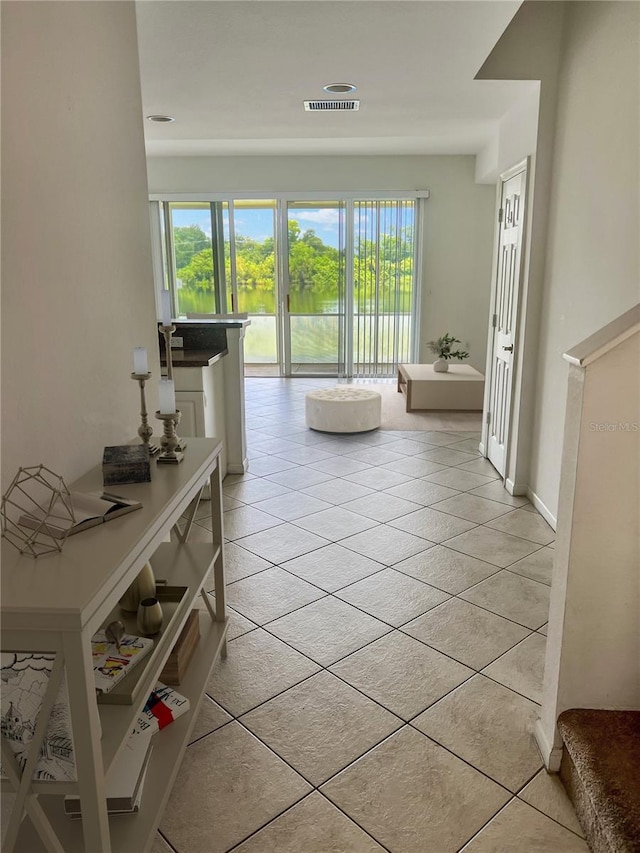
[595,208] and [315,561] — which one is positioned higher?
[595,208]

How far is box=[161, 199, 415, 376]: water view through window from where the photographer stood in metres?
7.69

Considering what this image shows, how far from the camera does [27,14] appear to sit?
1565 mm

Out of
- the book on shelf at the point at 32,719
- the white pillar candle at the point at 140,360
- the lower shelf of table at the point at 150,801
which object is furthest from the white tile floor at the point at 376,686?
the white pillar candle at the point at 140,360

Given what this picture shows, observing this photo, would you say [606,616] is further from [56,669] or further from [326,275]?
[326,275]

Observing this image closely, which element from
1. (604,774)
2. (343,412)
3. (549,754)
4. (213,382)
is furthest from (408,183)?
(604,774)

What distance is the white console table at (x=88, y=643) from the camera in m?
1.10

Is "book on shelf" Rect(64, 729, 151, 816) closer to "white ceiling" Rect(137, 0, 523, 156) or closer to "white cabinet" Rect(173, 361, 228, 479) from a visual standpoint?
"white cabinet" Rect(173, 361, 228, 479)

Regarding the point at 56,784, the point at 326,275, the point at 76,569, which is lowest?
the point at 56,784

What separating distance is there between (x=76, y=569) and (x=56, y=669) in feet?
0.62

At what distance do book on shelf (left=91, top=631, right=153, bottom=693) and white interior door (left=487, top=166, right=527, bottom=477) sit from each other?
10.2ft

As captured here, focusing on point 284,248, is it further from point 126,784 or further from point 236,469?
point 126,784

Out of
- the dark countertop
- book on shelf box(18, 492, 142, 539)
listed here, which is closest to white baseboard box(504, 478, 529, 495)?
the dark countertop

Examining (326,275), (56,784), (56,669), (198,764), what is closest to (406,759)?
(198,764)

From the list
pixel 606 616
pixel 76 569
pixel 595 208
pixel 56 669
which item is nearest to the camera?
pixel 56 669
